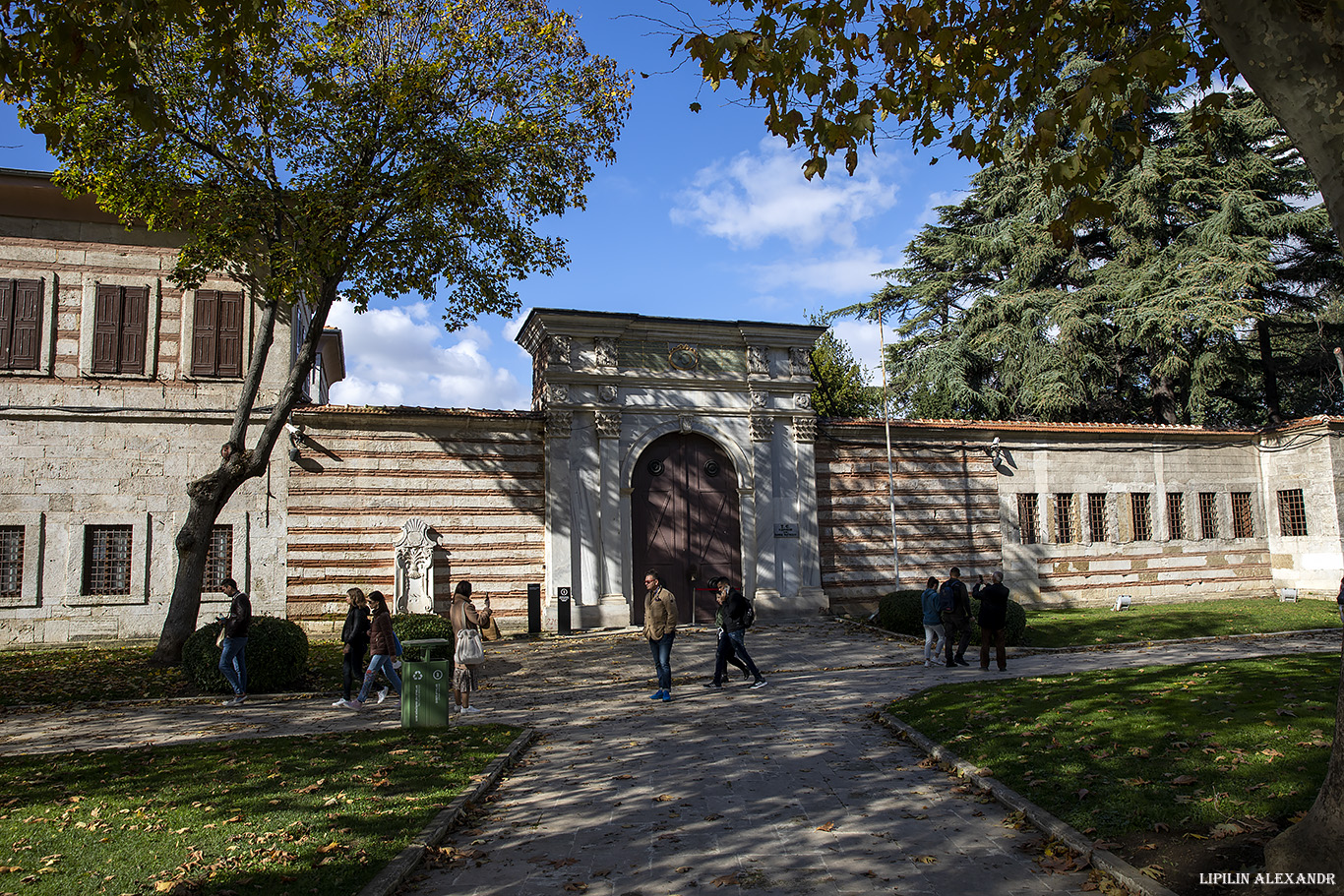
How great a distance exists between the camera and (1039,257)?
3102 cm

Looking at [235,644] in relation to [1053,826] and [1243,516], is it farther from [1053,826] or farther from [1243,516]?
[1243,516]

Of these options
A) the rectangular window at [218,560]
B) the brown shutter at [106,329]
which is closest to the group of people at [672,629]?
the rectangular window at [218,560]

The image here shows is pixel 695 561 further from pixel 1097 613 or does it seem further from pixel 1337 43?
pixel 1337 43

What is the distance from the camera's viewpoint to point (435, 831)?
240 inches

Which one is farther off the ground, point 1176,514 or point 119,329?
point 119,329

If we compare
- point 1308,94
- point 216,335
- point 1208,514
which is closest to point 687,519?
point 216,335

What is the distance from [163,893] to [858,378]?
39940mm

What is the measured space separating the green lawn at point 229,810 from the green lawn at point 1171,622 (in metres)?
13.0

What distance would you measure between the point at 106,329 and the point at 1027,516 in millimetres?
23753

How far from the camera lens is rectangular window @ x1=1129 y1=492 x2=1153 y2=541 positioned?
24656 millimetres

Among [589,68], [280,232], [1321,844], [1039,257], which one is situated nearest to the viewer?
[1321,844]

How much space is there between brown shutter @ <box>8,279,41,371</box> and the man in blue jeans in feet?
33.1

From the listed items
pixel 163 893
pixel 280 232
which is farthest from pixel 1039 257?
pixel 163 893

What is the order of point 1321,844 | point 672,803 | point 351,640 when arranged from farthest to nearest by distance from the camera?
point 351,640 → point 672,803 → point 1321,844
